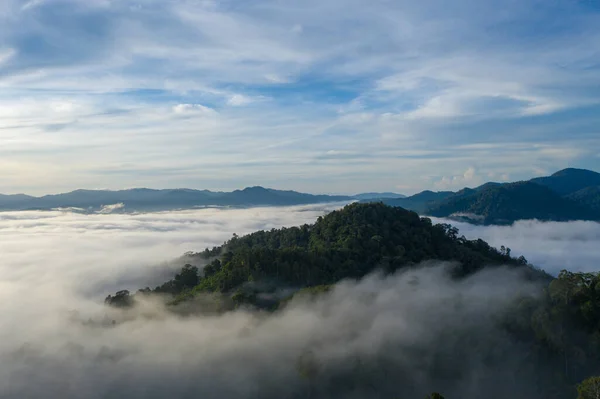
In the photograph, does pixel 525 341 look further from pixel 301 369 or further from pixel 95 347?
pixel 95 347

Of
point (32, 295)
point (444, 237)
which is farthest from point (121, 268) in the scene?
point (444, 237)

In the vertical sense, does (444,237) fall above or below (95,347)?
above

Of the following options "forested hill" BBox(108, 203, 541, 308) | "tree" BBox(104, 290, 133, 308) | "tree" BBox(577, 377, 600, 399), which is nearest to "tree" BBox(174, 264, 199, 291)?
"forested hill" BBox(108, 203, 541, 308)

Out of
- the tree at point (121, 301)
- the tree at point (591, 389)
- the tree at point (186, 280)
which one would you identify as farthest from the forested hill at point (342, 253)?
the tree at point (591, 389)

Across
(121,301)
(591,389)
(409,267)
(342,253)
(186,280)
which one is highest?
(342,253)

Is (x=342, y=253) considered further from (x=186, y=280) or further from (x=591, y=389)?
(x=591, y=389)

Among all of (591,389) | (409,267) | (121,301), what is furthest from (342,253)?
(591,389)

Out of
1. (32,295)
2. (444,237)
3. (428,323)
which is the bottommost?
(32,295)
